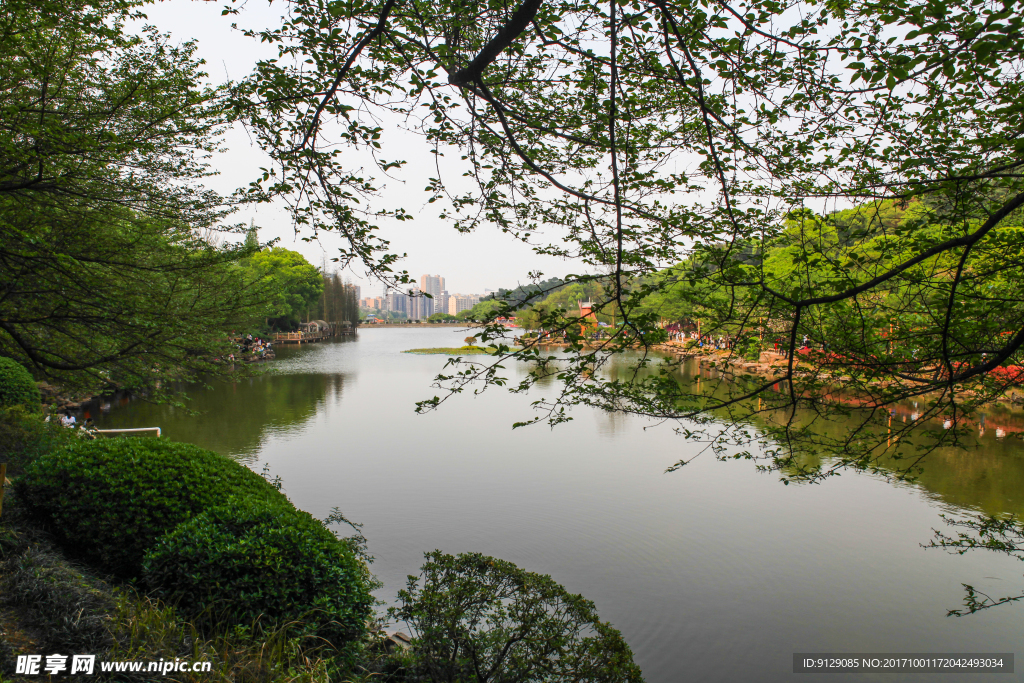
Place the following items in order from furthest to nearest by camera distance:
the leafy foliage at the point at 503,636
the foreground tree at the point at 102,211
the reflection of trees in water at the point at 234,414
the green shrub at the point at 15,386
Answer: the reflection of trees in water at the point at 234,414
the green shrub at the point at 15,386
the foreground tree at the point at 102,211
the leafy foliage at the point at 503,636

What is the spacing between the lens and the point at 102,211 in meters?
5.81

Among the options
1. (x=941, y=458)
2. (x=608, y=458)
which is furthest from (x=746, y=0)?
(x=941, y=458)

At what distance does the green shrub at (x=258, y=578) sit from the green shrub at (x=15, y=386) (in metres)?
5.86

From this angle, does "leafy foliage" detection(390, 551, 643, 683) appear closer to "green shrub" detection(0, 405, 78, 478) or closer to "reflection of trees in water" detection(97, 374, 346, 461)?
"green shrub" detection(0, 405, 78, 478)

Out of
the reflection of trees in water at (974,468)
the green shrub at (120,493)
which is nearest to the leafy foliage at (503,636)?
the green shrub at (120,493)

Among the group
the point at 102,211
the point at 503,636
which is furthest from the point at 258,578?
the point at 102,211

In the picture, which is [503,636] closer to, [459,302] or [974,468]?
[974,468]

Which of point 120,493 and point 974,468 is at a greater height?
point 120,493

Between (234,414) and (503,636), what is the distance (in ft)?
46.7

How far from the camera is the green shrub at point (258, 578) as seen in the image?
3352mm

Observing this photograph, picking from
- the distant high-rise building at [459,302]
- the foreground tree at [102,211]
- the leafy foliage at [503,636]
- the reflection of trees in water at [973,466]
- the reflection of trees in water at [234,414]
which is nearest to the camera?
the leafy foliage at [503,636]

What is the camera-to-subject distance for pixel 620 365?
2959cm

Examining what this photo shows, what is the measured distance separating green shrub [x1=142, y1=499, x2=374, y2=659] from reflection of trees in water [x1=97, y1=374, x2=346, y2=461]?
6986 millimetres

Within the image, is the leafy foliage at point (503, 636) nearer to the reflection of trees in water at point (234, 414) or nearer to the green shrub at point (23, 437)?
the green shrub at point (23, 437)
